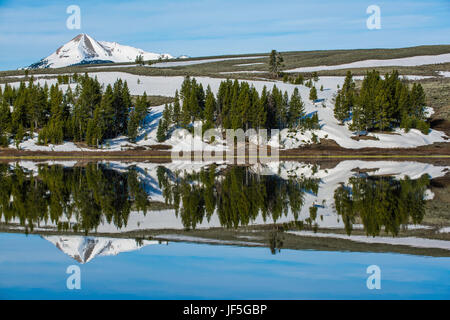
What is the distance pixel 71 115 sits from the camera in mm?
88750

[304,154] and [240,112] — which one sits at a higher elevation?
[240,112]

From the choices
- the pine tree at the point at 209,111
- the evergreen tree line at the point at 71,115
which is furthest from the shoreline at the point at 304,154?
the pine tree at the point at 209,111

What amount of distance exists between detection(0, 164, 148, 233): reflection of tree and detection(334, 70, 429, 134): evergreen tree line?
53.3m

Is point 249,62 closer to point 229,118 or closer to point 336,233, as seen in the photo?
point 229,118

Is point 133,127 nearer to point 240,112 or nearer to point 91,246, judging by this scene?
point 240,112

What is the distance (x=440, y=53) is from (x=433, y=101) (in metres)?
55.8

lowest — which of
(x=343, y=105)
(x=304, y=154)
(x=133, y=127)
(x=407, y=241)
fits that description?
(x=304, y=154)

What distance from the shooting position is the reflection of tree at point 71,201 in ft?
67.3

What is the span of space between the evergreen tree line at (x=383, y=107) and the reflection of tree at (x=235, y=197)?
48200mm

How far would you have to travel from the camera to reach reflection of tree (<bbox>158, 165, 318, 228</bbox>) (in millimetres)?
21703

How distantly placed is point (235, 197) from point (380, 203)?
6753 millimetres

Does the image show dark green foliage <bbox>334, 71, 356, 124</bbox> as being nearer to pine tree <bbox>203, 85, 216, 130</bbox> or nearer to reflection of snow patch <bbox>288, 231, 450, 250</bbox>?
pine tree <bbox>203, 85, 216, 130</bbox>

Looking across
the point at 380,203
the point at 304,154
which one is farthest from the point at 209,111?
the point at 380,203
